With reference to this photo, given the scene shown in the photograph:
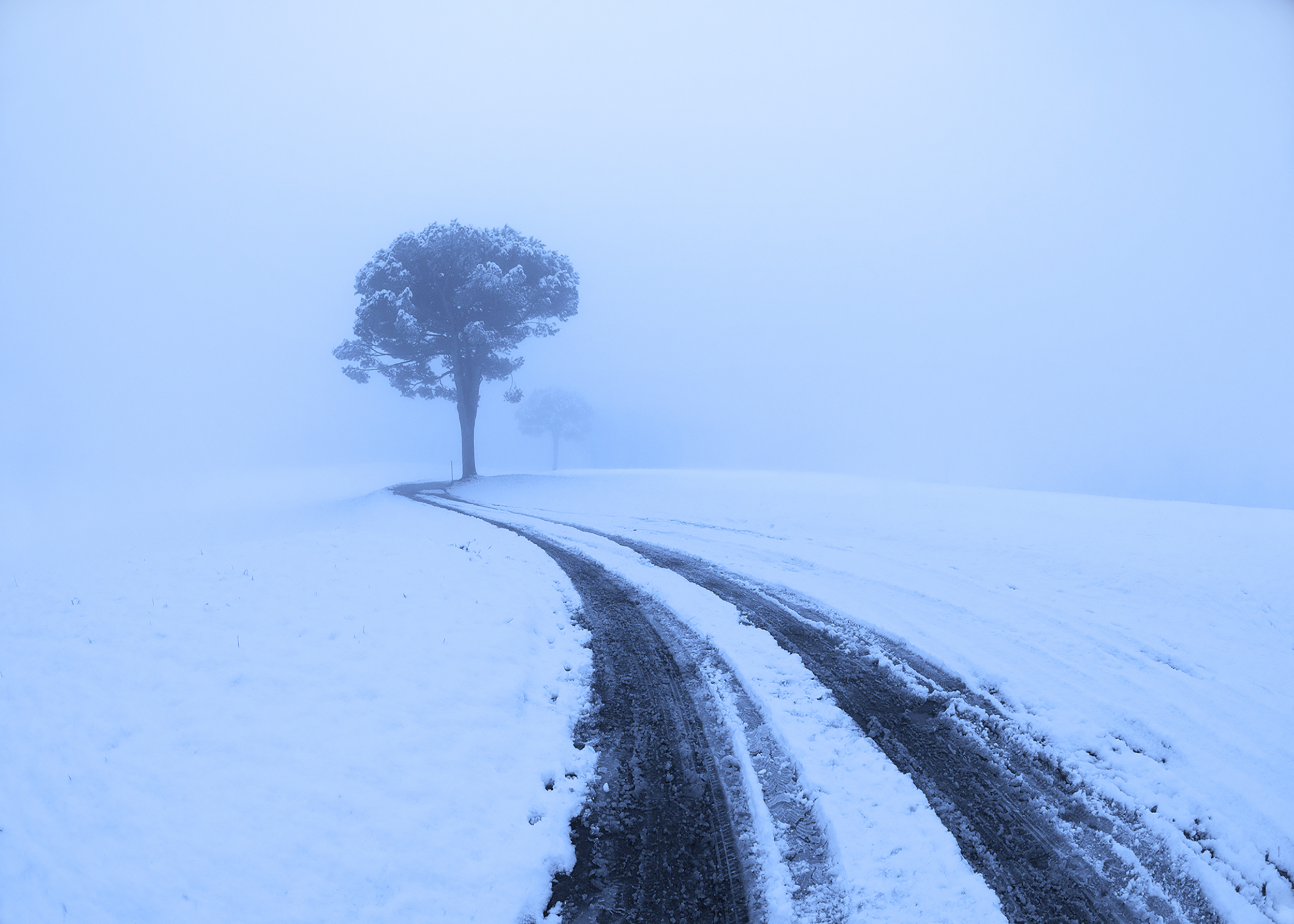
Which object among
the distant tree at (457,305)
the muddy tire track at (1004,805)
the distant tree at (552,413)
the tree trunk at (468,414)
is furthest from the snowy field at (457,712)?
the distant tree at (552,413)

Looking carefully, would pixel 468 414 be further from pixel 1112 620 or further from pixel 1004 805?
pixel 1004 805

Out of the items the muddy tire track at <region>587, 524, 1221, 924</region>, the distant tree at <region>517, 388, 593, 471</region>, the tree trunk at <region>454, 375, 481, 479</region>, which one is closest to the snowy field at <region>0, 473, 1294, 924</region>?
the muddy tire track at <region>587, 524, 1221, 924</region>

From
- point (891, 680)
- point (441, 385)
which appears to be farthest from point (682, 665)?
point (441, 385)

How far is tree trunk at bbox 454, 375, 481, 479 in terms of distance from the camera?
94.7 feet

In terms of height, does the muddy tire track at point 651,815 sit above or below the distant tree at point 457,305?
below

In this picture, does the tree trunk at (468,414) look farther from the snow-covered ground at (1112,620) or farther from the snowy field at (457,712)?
the snowy field at (457,712)

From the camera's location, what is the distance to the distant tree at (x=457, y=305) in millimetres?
25250

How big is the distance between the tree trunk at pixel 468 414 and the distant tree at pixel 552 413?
3321 centimetres

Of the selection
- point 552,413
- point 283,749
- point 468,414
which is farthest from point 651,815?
point 552,413

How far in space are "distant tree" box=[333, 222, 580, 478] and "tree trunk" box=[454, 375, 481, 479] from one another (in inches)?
2.2

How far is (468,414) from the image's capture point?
94.9 feet

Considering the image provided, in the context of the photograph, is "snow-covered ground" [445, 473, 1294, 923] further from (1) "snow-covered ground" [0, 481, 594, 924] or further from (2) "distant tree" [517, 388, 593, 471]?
(2) "distant tree" [517, 388, 593, 471]

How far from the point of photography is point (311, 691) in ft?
16.3

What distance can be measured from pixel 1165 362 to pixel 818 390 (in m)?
73.1
